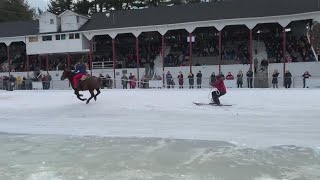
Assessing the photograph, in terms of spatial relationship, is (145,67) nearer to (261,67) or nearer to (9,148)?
(261,67)

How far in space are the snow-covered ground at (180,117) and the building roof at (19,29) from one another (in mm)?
24619

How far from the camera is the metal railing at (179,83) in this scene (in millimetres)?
27050

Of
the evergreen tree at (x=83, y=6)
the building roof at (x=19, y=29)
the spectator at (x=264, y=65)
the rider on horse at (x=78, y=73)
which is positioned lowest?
the rider on horse at (x=78, y=73)

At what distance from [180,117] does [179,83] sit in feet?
48.6

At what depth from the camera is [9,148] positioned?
477 inches

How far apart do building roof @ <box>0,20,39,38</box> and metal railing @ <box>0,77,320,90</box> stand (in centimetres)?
1043

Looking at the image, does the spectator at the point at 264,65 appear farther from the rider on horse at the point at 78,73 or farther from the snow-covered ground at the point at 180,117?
the rider on horse at the point at 78,73

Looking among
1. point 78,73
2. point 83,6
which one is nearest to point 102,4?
point 83,6

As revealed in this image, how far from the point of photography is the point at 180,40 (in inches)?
1645

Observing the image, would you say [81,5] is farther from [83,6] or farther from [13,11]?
[13,11]

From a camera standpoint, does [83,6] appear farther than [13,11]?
No

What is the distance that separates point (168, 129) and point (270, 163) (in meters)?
5.49

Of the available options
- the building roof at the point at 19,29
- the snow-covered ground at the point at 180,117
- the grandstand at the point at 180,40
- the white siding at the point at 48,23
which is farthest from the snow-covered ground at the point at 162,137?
the building roof at the point at 19,29

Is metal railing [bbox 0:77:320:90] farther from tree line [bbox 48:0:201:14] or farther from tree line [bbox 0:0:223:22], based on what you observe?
tree line [bbox 0:0:223:22]
